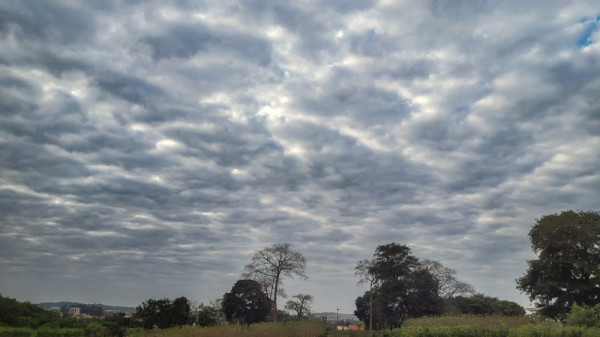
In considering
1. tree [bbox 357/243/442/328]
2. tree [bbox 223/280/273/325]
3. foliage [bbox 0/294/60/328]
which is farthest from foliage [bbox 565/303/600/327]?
tree [bbox 223/280/273/325]

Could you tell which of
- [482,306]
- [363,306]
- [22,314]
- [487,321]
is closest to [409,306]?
[482,306]

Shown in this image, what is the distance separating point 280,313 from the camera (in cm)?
7606

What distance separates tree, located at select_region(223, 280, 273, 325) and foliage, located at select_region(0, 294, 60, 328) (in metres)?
40.3

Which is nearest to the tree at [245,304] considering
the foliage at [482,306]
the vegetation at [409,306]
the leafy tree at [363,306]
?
the vegetation at [409,306]

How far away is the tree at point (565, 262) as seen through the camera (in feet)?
113

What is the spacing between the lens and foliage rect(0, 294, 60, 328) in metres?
21.2

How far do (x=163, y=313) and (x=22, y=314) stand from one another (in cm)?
1292

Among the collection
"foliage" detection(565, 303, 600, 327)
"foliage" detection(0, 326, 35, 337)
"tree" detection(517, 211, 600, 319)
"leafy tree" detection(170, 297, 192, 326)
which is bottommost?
"leafy tree" detection(170, 297, 192, 326)

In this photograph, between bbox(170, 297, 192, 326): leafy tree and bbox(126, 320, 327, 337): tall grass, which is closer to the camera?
bbox(126, 320, 327, 337): tall grass

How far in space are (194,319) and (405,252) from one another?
34.1 meters

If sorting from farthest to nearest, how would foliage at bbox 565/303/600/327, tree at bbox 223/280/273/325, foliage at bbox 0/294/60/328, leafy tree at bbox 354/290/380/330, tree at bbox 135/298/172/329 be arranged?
leafy tree at bbox 354/290/380/330, tree at bbox 223/280/273/325, tree at bbox 135/298/172/329, foliage at bbox 565/303/600/327, foliage at bbox 0/294/60/328

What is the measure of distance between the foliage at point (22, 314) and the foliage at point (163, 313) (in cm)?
935

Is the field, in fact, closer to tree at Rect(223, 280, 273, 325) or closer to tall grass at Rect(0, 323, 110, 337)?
tall grass at Rect(0, 323, 110, 337)

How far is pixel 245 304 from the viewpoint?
63.7 meters
